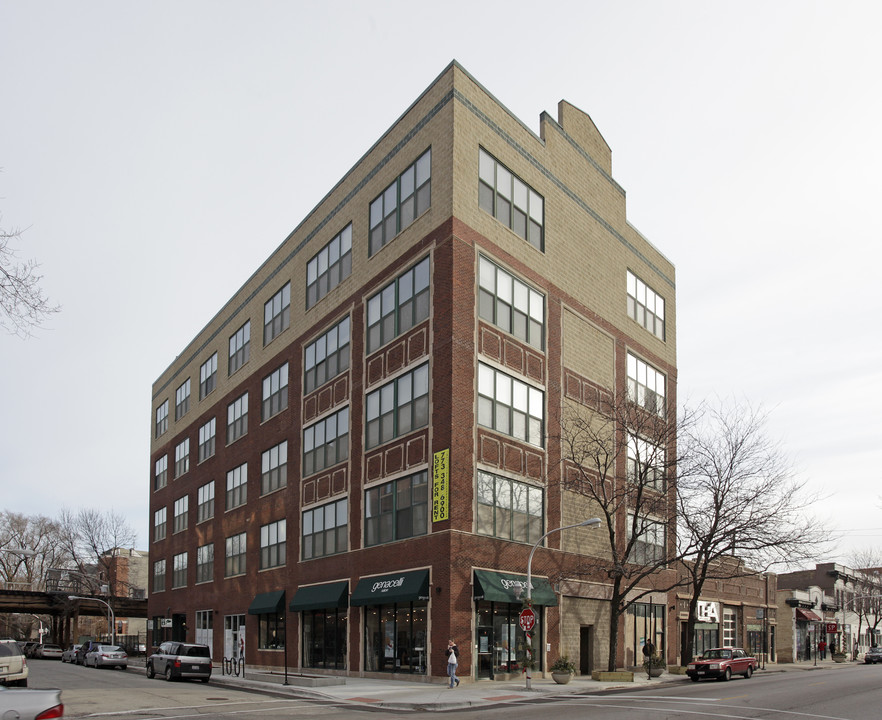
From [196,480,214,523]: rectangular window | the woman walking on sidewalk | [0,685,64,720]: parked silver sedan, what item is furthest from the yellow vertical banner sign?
[196,480,214,523]: rectangular window

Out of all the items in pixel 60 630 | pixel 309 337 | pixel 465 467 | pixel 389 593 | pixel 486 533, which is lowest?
pixel 60 630

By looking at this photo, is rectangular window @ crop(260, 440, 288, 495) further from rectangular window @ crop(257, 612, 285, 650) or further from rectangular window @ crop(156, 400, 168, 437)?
rectangular window @ crop(156, 400, 168, 437)

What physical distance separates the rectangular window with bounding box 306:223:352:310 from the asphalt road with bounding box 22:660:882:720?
19928 mm

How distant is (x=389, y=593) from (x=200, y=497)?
3026 cm

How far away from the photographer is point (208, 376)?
62.1 metres

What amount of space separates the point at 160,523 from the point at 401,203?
4294 centimetres

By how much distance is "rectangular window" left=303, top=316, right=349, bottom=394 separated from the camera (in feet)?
136

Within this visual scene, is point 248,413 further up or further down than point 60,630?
further up

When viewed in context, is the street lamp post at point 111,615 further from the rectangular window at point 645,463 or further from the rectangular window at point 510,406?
the rectangular window at point 510,406

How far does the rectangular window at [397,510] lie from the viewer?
111 ft

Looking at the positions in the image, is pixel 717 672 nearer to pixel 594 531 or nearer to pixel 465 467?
pixel 594 531

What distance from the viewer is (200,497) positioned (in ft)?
198

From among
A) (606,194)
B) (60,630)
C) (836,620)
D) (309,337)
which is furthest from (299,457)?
(60,630)

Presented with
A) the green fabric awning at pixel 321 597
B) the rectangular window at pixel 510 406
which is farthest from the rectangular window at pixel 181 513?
the rectangular window at pixel 510 406
